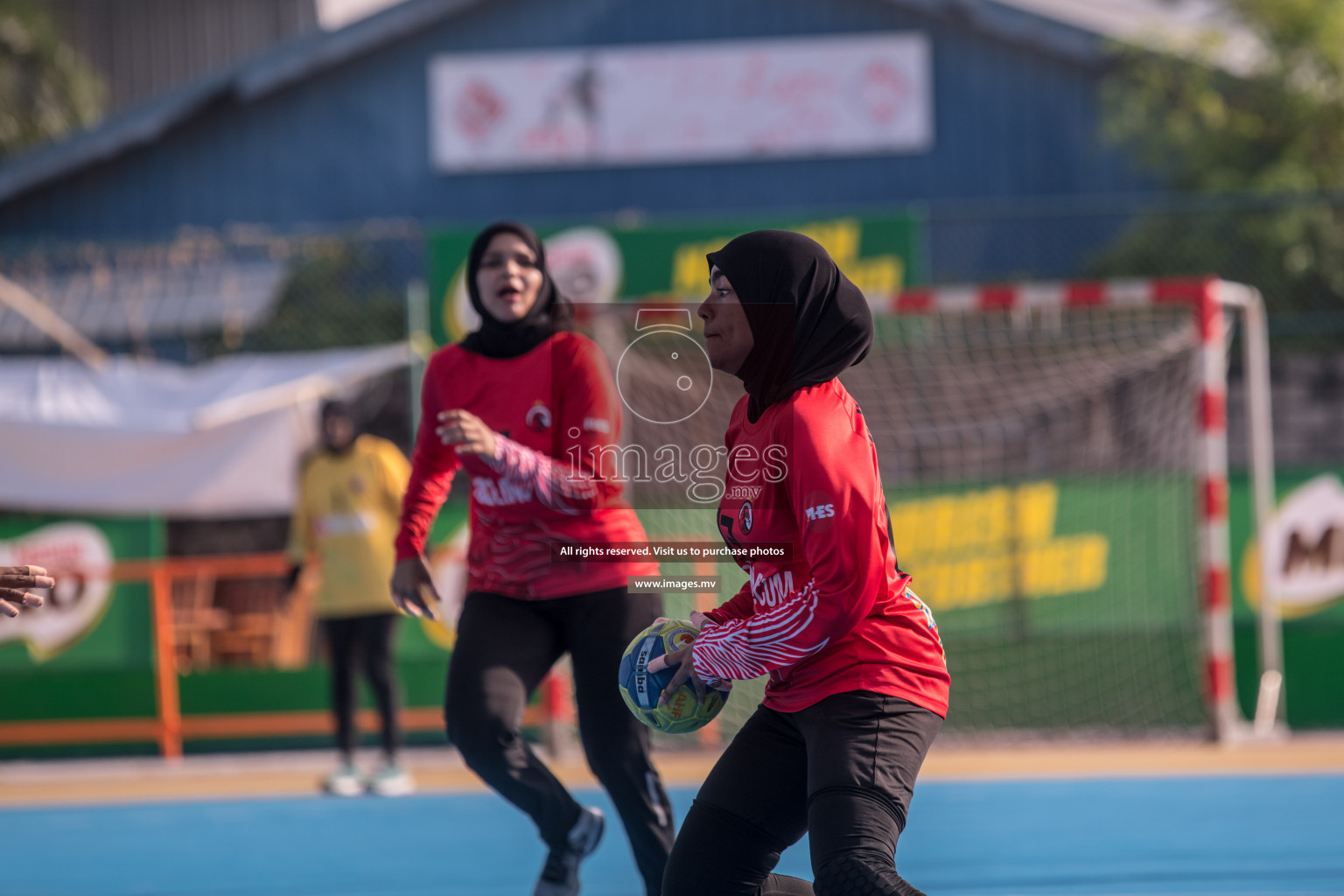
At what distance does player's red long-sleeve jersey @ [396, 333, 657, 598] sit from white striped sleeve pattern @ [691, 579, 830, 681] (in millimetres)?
983

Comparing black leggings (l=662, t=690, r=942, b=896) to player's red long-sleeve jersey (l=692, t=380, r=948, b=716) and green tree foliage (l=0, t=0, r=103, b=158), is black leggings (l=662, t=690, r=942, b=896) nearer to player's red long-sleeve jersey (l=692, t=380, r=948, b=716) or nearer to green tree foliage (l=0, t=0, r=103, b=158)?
player's red long-sleeve jersey (l=692, t=380, r=948, b=716)

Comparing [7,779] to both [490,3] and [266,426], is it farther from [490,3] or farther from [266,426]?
[490,3]

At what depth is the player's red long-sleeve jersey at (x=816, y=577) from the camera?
2648 millimetres

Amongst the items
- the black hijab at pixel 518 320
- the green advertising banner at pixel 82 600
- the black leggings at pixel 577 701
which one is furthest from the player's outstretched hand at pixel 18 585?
the green advertising banner at pixel 82 600

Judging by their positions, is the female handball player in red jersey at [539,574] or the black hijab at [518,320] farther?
the black hijab at [518,320]

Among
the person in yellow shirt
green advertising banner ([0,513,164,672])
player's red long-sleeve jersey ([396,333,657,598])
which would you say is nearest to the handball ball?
player's red long-sleeve jersey ([396,333,657,598])

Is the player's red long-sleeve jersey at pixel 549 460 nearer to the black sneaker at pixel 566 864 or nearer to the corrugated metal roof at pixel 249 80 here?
the black sneaker at pixel 566 864

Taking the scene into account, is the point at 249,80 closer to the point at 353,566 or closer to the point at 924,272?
the point at 924,272

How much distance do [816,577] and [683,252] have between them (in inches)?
283

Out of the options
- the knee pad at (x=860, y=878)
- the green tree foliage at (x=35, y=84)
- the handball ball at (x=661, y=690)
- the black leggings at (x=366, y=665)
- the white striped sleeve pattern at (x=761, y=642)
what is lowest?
the black leggings at (x=366, y=665)

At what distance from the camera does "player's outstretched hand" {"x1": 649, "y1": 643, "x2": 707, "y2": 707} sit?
9.50ft

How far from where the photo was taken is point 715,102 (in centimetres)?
1597

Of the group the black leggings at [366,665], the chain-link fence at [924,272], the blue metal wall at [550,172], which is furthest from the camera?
the blue metal wall at [550,172]

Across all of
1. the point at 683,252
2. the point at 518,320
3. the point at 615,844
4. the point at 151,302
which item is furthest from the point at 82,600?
the point at 518,320
